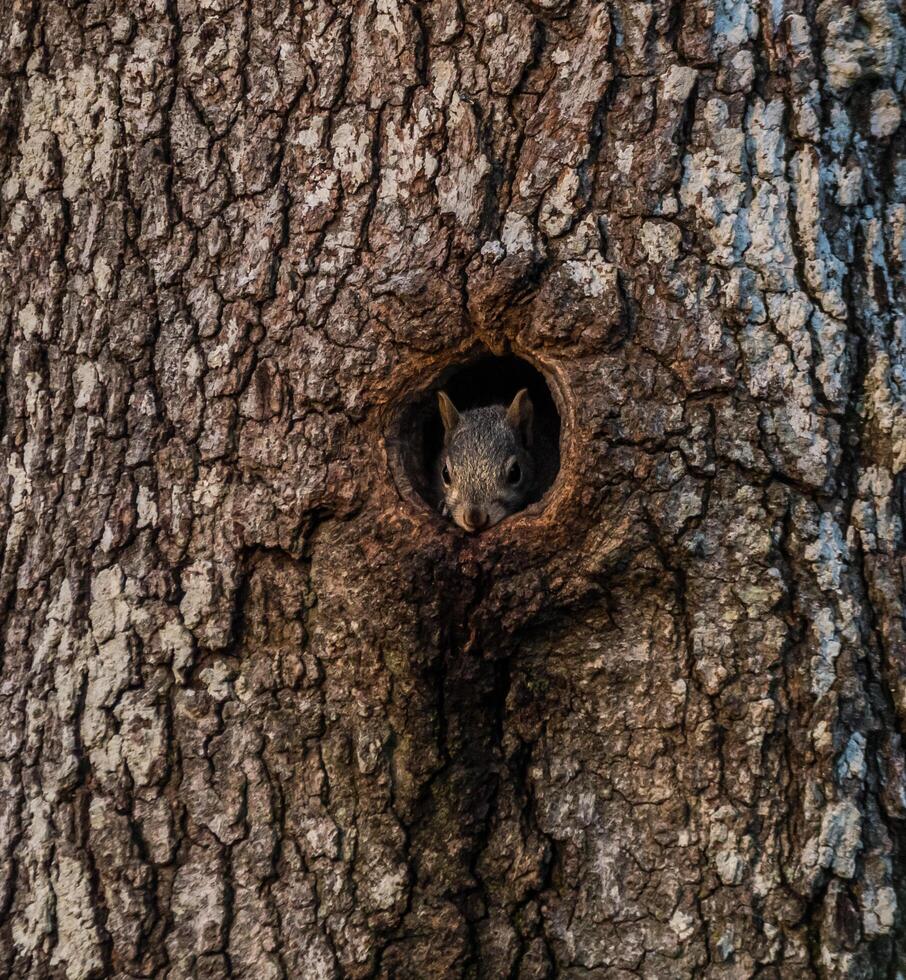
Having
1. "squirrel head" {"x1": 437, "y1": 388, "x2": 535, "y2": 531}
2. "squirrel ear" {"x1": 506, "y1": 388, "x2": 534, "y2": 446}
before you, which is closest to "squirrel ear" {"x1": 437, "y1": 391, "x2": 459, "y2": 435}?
"squirrel head" {"x1": 437, "y1": 388, "x2": 535, "y2": 531}

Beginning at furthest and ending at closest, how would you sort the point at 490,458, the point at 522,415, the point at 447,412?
the point at 522,415 < the point at 490,458 < the point at 447,412

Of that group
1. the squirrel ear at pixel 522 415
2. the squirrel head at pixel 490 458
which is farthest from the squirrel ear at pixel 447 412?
the squirrel ear at pixel 522 415

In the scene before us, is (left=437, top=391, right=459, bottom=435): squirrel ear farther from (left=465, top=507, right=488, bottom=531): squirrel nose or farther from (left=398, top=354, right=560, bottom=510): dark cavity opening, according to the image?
(left=465, top=507, right=488, bottom=531): squirrel nose

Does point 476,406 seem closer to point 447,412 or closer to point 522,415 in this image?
point 522,415

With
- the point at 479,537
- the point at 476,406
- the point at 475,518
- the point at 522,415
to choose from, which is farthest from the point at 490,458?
the point at 479,537

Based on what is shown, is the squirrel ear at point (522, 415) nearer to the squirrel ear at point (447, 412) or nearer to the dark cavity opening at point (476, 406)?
the dark cavity opening at point (476, 406)

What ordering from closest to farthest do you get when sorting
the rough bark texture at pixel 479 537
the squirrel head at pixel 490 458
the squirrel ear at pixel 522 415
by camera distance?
the rough bark texture at pixel 479 537 < the squirrel head at pixel 490 458 < the squirrel ear at pixel 522 415
